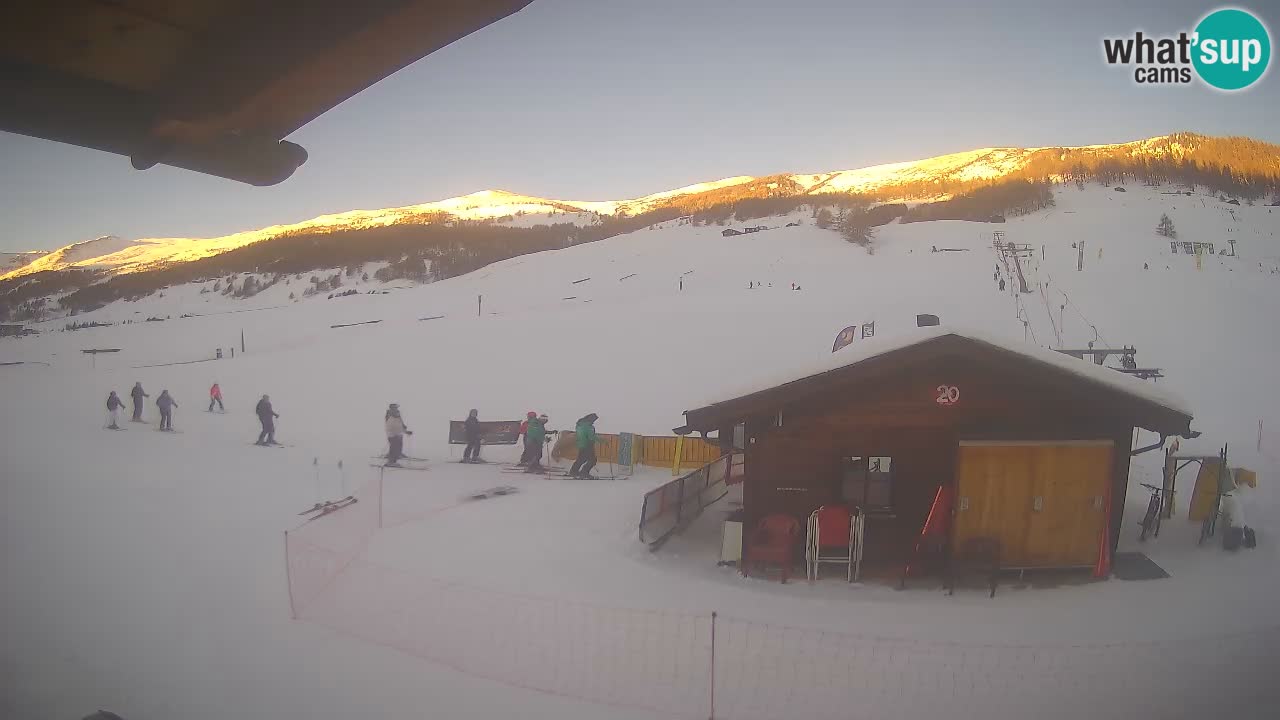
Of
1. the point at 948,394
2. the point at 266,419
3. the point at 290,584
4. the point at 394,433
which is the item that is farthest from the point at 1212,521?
the point at 266,419

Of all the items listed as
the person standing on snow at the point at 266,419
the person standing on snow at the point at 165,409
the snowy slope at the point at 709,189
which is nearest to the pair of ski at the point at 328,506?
the person standing on snow at the point at 266,419

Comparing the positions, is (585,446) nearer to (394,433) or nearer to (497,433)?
(497,433)

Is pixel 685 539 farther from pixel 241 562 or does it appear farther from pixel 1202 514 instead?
pixel 1202 514

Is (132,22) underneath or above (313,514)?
above

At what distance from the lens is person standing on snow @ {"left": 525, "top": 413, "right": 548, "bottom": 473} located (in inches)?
684

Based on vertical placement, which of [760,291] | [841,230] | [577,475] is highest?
[841,230]

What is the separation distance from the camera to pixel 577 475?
1698 cm

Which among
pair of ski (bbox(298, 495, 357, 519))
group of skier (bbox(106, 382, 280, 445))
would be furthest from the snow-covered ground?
group of skier (bbox(106, 382, 280, 445))

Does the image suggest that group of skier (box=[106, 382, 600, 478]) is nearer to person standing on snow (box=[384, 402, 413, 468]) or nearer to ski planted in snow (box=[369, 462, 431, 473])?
person standing on snow (box=[384, 402, 413, 468])

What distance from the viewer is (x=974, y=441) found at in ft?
33.4

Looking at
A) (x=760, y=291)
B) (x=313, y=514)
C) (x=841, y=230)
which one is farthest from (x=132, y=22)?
(x=841, y=230)

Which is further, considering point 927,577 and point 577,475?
point 577,475

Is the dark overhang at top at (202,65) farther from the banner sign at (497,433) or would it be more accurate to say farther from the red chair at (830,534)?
the banner sign at (497,433)

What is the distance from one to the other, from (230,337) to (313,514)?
3261 centimetres
